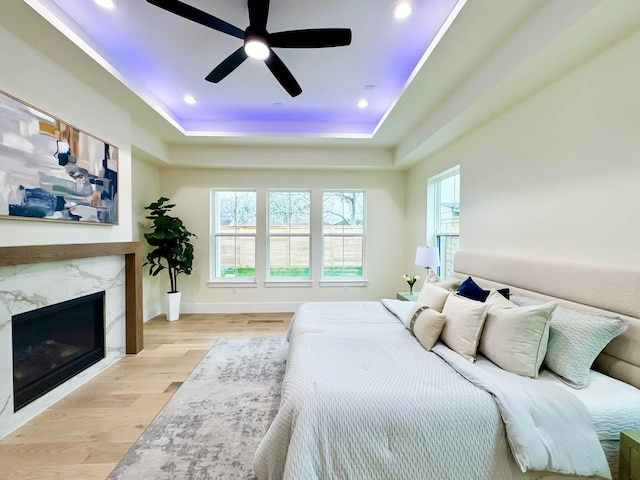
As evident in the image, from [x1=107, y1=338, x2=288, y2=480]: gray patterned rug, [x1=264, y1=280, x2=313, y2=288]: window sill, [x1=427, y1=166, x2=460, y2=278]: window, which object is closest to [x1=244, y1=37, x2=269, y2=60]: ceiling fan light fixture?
[x1=427, y1=166, x2=460, y2=278]: window

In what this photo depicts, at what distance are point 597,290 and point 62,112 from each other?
4.16 m

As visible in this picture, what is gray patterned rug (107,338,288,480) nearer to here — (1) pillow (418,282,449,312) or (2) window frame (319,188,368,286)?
(1) pillow (418,282,449,312)

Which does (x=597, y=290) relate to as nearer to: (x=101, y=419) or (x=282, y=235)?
(x=101, y=419)

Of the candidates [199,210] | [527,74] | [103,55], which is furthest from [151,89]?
[527,74]

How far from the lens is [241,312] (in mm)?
4797

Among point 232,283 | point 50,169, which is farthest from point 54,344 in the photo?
point 232,283

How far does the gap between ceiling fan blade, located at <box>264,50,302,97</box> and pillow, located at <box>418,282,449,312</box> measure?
2208 millimetres

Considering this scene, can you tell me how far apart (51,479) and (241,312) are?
3250 mm

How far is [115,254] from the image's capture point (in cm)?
287

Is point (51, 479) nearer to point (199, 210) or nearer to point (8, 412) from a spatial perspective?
point (8, 412)

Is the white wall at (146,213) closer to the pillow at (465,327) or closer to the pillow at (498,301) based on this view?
the pillow at (465,327)

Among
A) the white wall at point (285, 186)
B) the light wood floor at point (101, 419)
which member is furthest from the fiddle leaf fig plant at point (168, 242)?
the light wood floor at point (101, 419)

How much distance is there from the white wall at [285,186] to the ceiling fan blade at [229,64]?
2.32m

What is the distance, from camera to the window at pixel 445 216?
11.7 ft
